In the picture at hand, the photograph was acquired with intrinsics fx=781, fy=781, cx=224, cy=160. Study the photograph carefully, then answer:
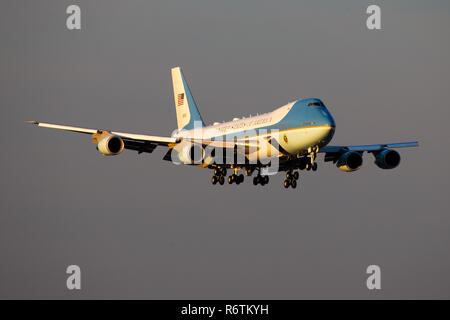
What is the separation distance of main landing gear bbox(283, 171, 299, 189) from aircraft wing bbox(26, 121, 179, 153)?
1053 cm

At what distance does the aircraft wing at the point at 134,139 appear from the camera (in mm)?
65750

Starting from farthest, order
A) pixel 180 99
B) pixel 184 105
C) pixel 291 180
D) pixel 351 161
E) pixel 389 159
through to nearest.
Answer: pixel 180 99
pixel 184 105
pixel 389 159
pixel 351 161
pixel 291 180

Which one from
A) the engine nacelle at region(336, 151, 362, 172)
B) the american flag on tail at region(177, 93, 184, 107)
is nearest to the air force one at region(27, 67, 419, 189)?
the engine nacelle at region(336, 151, 362, 172)

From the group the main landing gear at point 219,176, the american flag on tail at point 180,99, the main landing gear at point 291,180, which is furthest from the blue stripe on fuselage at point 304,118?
the american flag on tail at point 180,99

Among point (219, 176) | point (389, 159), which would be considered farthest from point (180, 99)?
point (389, 159)

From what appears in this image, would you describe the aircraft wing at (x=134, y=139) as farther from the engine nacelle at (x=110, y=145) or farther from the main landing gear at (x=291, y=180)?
the main landing gear at (x=291, y=180)

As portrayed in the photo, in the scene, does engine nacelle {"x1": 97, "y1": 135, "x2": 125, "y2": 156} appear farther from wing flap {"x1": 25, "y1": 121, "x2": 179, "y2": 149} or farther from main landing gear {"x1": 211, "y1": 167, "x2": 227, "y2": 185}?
main landing gear {"x1": 211, "y1": 167, "x2": 227, "y2": 185}

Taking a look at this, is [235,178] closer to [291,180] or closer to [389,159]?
[291,180]

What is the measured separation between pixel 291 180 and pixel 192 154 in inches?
376

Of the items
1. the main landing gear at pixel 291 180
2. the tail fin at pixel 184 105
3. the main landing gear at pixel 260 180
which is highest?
the tail fin at pixel 184 105

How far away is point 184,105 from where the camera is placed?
88.6m

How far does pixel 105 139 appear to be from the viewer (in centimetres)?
6600

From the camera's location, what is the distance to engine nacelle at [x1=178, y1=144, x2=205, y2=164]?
6731 centimetres
